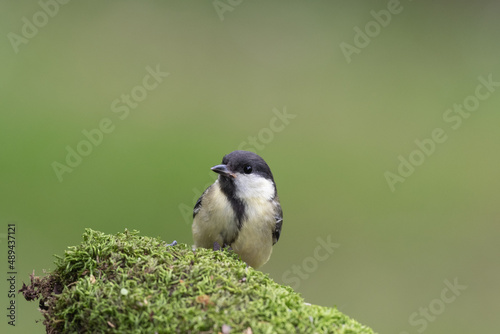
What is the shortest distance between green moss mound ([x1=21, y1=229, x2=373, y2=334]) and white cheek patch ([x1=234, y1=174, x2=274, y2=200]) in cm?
118

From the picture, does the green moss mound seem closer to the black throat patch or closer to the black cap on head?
the black throat patch

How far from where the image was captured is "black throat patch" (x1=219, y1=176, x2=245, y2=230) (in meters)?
3.81

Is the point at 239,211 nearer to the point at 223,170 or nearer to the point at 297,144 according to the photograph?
the point at 223,170

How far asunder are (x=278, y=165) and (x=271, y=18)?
4.44 metres

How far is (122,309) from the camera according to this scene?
2291mm

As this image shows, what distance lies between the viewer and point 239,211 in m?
3.82

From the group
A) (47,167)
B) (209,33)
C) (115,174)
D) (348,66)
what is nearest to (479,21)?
(348,66)

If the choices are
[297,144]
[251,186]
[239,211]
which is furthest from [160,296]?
[297,144]

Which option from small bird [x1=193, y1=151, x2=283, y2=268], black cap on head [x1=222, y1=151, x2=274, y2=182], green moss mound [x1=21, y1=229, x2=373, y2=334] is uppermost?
black cap on head [x1=222, y1=151, x2=274, y2=182]

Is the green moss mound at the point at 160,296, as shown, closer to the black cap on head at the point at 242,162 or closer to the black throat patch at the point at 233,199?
the black throat patch at the point at 233,199

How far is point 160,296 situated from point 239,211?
1538mm

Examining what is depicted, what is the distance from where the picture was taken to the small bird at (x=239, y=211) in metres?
3.78

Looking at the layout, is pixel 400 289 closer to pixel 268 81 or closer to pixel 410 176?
pixel 410 176

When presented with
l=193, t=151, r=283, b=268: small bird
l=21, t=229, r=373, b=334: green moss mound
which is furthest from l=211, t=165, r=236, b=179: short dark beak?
l=21, t=229, r=373, b=334: green moss mound
